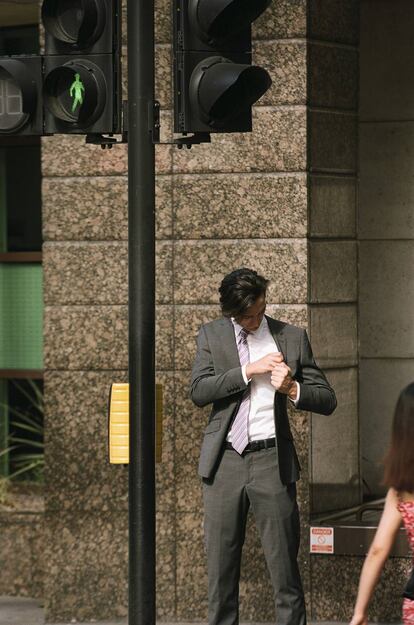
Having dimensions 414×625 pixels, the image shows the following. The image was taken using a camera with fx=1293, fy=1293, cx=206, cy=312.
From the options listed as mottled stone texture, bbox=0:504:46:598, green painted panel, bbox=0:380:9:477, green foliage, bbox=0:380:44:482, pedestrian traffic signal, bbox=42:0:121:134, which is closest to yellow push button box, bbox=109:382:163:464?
pedestrian traffic signal, bbox=42:0:121:134

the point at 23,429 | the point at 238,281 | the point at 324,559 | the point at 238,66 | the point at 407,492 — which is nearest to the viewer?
the point at 407,492

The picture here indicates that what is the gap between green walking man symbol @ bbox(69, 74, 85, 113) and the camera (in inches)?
202

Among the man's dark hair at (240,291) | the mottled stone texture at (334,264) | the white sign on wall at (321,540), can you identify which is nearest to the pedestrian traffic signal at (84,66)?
the man's dark hair at (240,291)

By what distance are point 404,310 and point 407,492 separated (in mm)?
4256

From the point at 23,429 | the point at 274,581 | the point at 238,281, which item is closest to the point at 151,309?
the point at 238,281

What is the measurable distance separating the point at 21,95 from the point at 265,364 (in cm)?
171

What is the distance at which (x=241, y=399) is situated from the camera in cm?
621

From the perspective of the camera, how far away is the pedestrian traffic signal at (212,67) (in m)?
5.12

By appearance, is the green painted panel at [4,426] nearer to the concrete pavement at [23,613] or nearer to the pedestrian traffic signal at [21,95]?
the concrete pavement at [23,613]

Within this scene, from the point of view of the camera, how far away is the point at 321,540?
7.41 metres

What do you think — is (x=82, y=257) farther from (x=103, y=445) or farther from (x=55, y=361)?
(x=103, y=445)

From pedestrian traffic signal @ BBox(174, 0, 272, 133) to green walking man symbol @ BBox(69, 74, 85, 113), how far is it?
377 mm

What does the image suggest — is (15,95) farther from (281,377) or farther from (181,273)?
(181,273)

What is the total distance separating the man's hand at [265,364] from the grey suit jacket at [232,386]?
0.08 metres
